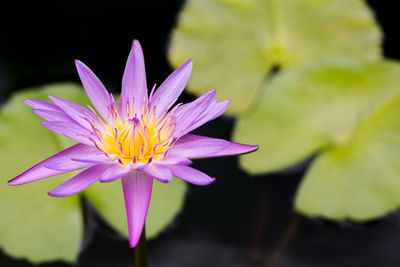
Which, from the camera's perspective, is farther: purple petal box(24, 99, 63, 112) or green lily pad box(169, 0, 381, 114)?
green lily pad box(169, 0, 381, 114)

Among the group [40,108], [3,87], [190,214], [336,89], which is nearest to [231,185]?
[190,214]

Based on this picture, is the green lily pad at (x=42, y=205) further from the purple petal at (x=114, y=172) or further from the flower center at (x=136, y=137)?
the purple petal at (x=114, y=172)

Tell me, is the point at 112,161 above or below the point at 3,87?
above

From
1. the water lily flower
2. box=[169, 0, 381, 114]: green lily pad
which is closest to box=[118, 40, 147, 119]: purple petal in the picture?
the water lily flower

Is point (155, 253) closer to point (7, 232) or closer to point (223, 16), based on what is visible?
point (7, 232)

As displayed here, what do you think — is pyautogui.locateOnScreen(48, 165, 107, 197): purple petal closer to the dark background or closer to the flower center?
the flower center
